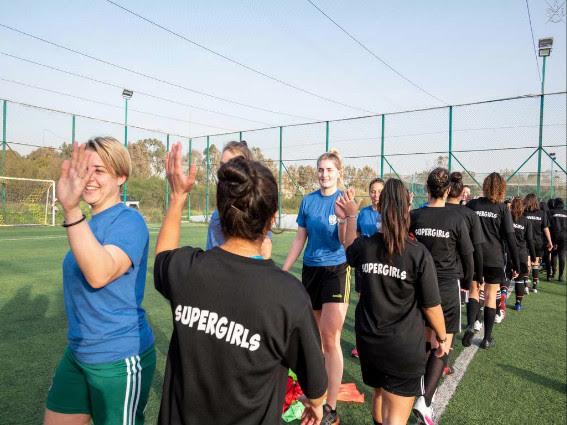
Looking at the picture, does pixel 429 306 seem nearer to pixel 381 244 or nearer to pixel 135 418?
pixel 381 244

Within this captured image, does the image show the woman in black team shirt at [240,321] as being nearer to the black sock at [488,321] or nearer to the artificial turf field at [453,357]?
the artificial turf field at [453,357]

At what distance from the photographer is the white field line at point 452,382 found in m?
3.71

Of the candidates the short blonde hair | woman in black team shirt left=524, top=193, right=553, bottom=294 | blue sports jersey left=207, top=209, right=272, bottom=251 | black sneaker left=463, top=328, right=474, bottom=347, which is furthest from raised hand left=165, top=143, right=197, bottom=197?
woman in black team shirt left=524, top=193, right=553, bottom=294

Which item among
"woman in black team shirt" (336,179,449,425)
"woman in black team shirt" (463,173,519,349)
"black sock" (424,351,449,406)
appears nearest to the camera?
"woman in black team shirt" (336,179,449,425)

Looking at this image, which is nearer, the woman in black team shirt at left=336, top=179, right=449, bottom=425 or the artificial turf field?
the woman in black team shirt at left=336, top=179, right=449, bottom=425

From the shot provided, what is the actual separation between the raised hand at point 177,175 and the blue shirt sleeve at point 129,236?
33cm

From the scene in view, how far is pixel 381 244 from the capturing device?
2656 mm

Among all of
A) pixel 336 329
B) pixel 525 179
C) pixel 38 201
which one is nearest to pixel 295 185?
pixel 525 179

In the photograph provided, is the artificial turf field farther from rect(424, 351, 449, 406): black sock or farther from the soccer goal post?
the soccer goal post

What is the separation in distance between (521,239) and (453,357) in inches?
131

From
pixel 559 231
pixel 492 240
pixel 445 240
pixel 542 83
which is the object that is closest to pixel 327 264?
pixel 445 240

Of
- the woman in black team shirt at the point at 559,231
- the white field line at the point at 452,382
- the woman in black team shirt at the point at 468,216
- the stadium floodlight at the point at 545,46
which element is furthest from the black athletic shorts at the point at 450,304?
the stadium floodlight at the point at 545,46

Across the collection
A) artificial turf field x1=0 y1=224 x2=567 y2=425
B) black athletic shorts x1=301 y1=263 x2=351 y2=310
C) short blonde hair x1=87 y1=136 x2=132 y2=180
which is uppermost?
short blonde hair x1=87 y1=136 x2=132 y2=180

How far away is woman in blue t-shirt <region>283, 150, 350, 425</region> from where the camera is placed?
3605 mm
